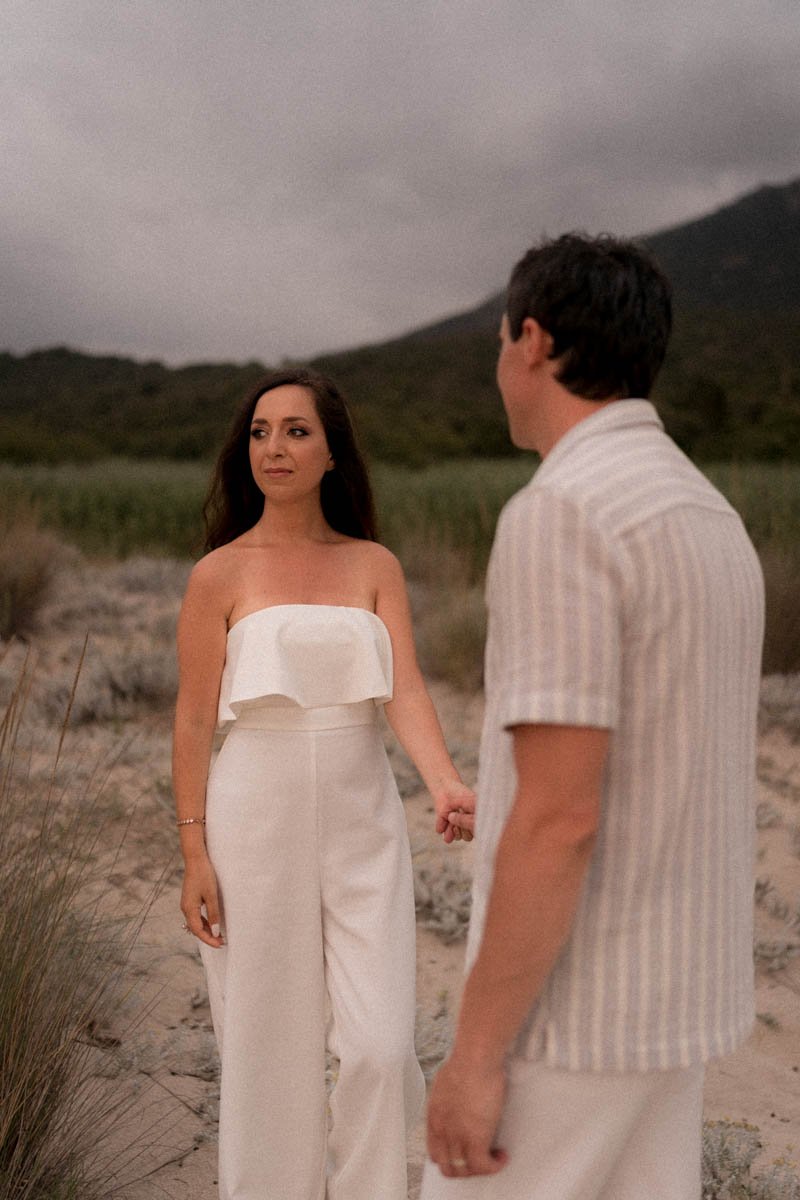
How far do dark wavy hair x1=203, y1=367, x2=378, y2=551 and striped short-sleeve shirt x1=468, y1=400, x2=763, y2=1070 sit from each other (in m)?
1.64

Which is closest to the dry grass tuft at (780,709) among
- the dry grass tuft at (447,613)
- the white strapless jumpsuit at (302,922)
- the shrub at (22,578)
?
the dry grass tuft at (447,613)

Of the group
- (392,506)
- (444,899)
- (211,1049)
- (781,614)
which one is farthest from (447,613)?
(392,506)

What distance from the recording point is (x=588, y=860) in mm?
1173

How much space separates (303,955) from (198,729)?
56 cm

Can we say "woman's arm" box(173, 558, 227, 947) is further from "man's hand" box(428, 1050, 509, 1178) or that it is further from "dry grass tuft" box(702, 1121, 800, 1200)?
"dry grass tuft" box(702, 1121, 800, 1200)

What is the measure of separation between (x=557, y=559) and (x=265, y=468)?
167cm

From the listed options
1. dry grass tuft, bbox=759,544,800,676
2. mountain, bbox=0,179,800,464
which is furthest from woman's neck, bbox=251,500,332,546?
mountain, bbox=0,179,800,464

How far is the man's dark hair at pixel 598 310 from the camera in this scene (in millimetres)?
1267

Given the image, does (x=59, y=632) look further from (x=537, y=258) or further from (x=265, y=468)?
(x=537, y=258)

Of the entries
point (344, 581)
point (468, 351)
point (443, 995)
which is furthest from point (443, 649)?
point (468, 351)

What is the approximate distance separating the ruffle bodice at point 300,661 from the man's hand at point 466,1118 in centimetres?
127

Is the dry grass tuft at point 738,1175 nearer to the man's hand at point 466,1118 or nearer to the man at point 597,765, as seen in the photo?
the man at point 597,765

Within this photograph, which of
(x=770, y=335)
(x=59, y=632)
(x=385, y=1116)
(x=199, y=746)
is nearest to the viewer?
(x=385, y=1116)

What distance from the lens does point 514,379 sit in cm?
133
